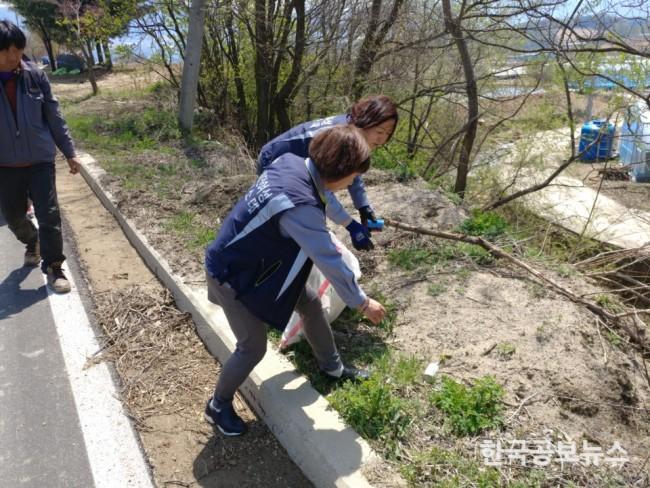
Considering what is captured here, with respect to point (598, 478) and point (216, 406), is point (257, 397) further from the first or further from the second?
point (598, 478)

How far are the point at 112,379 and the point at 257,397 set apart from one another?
3.12 feet

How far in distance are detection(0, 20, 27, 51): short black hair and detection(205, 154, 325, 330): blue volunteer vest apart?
2432 millimetres

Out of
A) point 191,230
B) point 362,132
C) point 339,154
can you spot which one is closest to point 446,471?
point 339,154

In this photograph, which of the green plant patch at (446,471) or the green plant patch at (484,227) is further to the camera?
the green plant patch at (484,227)

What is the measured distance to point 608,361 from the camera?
322 centimetres

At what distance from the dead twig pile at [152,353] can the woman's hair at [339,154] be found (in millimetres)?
1654

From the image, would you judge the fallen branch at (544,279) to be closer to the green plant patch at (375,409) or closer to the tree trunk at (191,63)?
the green plant patch at (375,409)

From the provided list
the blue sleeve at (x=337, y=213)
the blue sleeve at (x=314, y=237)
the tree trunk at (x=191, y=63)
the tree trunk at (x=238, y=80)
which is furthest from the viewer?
the tree trunk at (x=238, y=80)

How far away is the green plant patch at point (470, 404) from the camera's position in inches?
103

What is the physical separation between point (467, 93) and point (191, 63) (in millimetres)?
4567

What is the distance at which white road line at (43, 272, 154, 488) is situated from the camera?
2639 mm

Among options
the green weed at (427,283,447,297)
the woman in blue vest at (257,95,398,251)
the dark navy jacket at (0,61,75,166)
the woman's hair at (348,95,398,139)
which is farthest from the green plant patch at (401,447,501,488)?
the dark navy jacket at (0,61,75,166)

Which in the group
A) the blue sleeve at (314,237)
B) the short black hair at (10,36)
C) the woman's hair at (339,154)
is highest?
the short black hair at (10,36)

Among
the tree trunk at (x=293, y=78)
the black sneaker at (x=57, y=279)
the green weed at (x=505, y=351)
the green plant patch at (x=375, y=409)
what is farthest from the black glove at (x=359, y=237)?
the tree trunk at (x=293, y=78)
